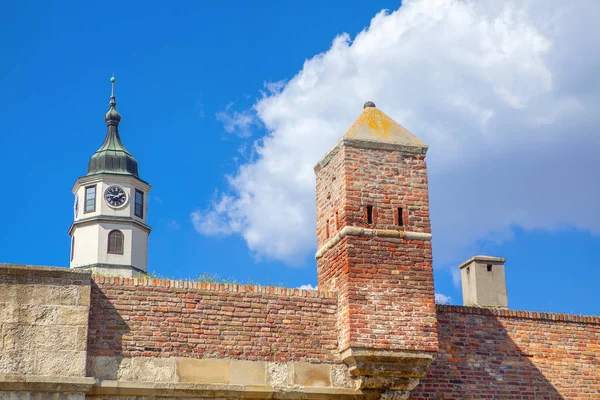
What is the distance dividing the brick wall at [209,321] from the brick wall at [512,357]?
5.97 feet

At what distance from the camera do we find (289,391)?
12.6 meters

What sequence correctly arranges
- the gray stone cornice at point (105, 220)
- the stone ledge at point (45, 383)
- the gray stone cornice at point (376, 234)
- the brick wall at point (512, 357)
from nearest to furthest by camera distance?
the stone ledge at point (45, 383)
the gray stone cornice at point (376, 234)
the brick wall at point (512, 357)
the gray stone cornice at point (105, 220)

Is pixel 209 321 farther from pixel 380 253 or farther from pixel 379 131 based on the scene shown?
pixel 379 131

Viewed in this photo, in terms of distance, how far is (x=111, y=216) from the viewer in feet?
204

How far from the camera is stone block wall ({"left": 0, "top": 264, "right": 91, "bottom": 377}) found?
11695 millimetres

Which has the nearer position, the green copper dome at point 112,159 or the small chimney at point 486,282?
the small chimney at point 486,282

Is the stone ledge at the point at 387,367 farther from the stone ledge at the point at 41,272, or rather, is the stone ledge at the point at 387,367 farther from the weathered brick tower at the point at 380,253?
the stone ledge at the point at 41,272

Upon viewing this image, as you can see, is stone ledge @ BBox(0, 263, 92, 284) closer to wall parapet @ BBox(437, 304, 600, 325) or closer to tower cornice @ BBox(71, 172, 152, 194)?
wall parapet @ BBox(437, 304, 600, 325)

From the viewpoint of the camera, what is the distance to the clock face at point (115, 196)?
6291cm

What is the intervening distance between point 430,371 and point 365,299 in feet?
5.54

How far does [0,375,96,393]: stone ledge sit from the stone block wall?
0.24 feet

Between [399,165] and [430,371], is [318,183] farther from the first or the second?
[430,371]

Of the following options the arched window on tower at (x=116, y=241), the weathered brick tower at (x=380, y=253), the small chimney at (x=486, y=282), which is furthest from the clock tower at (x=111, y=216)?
the weathered brick tower at (x=380, y=253)

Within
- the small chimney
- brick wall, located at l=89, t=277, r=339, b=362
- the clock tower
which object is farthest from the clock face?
brick wall, located at l=89, t=277, r=339, b=362
